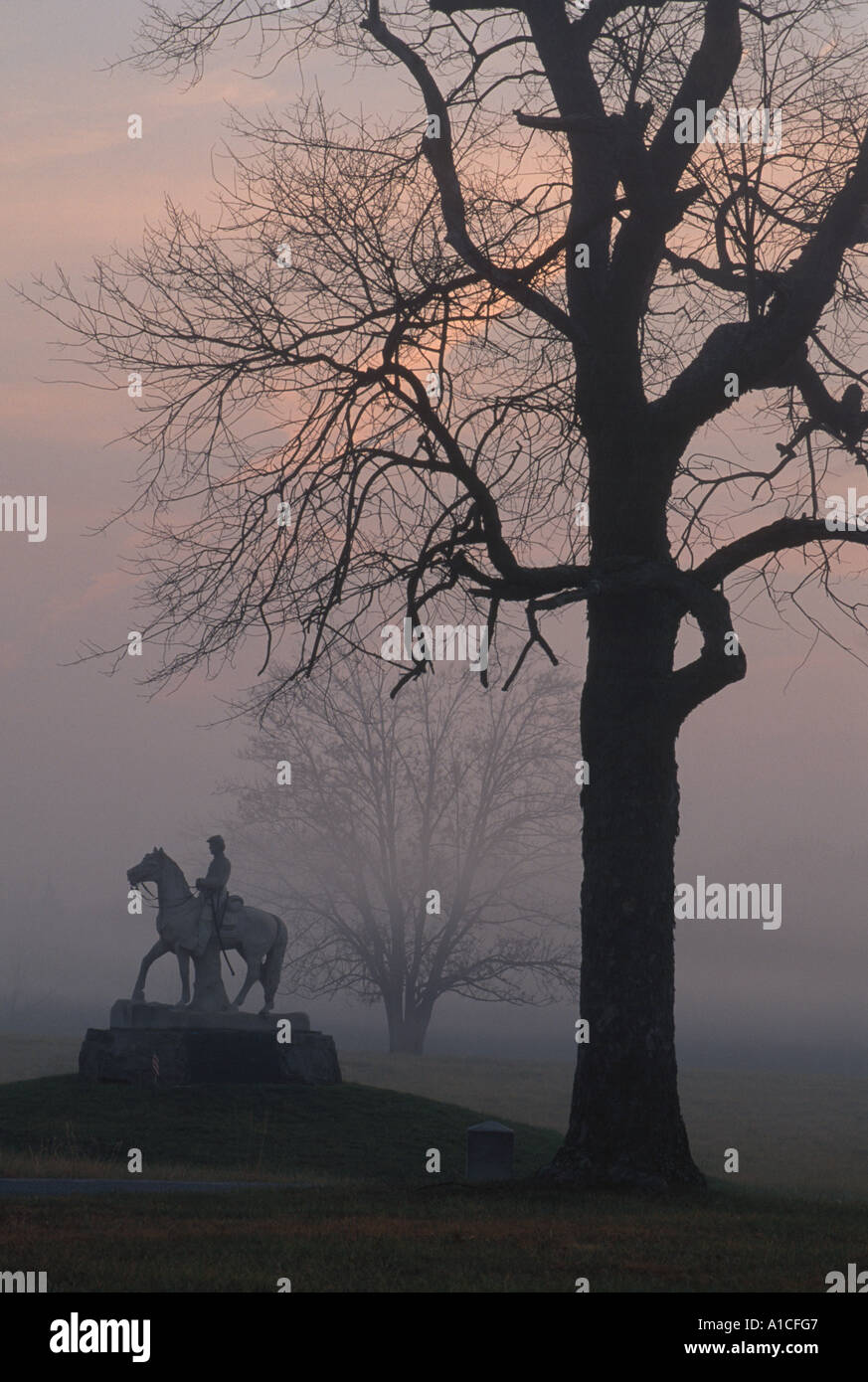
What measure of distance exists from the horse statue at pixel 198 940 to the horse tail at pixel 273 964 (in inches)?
0.7

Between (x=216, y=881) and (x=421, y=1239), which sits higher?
(x=216, y=881)

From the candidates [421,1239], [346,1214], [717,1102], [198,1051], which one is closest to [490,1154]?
[346,1214]

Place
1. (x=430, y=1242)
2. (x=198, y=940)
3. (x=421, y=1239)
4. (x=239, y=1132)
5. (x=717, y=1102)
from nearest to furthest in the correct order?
(x=430, y=1242) → (x=421, y=1239) → (x=239, y=1132) → (x=198, y=940) → (x=717, y=1102)

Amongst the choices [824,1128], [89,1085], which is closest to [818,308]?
[89,1085]

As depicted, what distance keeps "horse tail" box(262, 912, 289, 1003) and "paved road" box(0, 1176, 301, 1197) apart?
10.8m

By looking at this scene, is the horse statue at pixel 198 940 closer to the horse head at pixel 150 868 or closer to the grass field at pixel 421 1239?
the horse head at pixel 150 868

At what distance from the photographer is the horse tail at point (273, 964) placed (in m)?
29.2

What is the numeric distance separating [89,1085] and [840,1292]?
19503 mm

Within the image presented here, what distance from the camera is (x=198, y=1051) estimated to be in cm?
2730

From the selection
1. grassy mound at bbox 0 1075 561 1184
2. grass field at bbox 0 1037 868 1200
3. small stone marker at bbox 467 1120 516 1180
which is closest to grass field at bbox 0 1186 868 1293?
small stone marker at bbox 467 1120 516 1180

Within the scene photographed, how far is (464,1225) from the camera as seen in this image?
450 inches

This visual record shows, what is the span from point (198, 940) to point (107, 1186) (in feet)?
39.4

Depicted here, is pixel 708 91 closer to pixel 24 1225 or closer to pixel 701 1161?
Answer: pixel 24 1225
